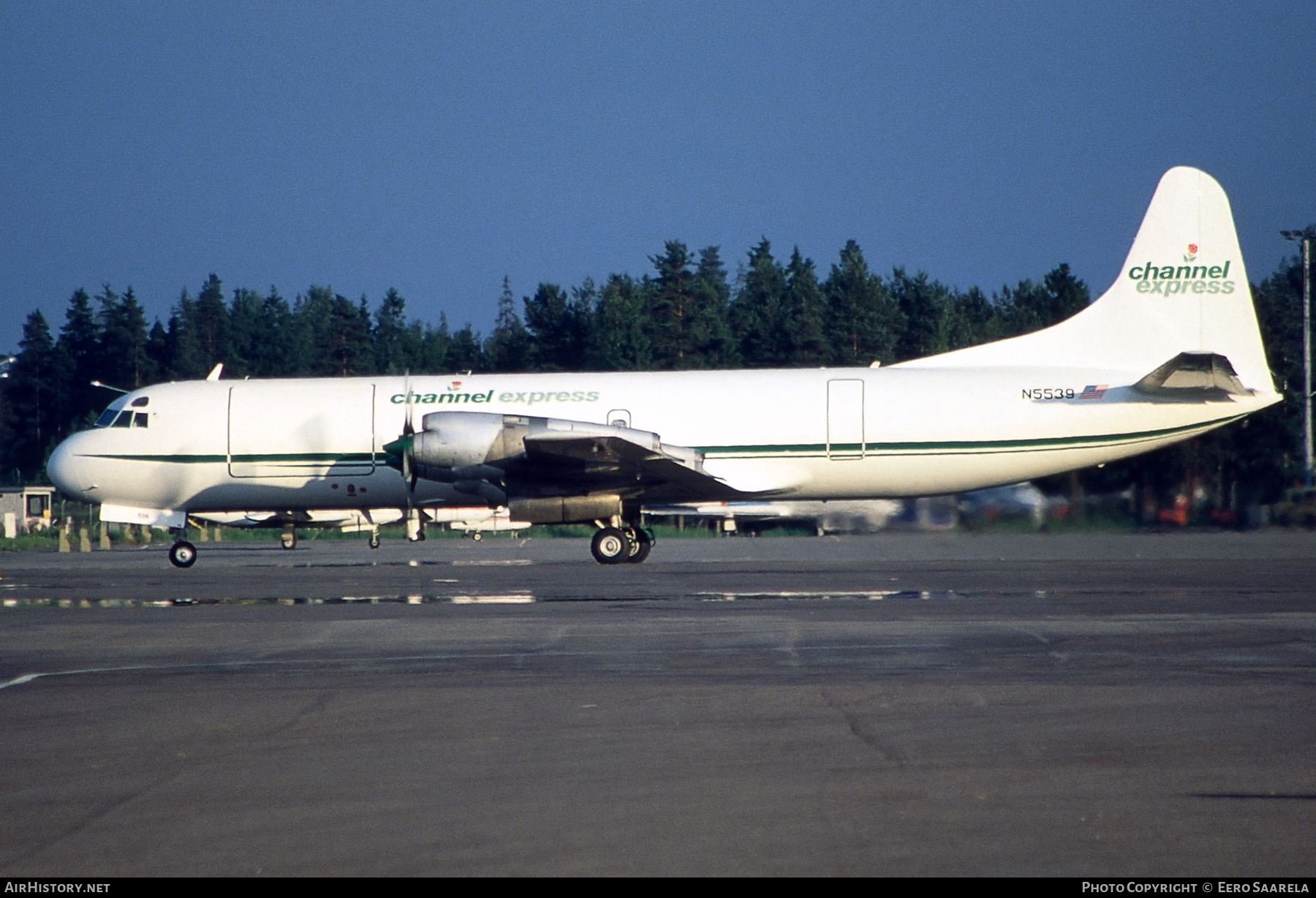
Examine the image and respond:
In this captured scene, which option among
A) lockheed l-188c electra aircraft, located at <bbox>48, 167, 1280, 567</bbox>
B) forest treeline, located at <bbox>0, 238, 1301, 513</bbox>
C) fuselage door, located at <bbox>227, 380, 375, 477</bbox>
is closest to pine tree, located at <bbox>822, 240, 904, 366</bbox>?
forest treeline, located at <bbox>0, 238, 1301, 513</bbox>

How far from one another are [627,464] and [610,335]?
48.1m

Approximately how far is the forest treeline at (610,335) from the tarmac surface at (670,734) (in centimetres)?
2821

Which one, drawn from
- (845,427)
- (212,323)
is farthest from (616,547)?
(212,323)

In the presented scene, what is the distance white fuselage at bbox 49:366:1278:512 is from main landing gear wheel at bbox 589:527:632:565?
6.86ft

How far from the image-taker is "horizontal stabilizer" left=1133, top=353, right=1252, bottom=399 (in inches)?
847

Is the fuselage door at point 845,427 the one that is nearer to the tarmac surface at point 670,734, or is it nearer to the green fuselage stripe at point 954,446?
the green fuselage stripe at point 954,446

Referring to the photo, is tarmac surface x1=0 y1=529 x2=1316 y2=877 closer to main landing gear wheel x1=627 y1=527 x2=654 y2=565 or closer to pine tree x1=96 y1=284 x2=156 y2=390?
main landing gear wheel x1=627 y1=527 x2=654 y2=565

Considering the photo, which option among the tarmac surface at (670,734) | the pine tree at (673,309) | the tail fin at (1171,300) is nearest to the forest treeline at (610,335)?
the pine tree at (673,309)

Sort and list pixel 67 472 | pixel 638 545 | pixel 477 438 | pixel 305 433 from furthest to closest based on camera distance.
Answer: pixel 67 472 → pixel 305 433 → pixel 638 545 → pixel 477 438

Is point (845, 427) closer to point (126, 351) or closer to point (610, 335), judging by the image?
point (610, 335)

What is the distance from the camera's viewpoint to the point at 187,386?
25625 mm

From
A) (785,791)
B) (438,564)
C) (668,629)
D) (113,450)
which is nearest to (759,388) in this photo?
(438,564)

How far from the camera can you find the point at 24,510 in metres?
51.2

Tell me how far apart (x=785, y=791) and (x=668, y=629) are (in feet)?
21.9
